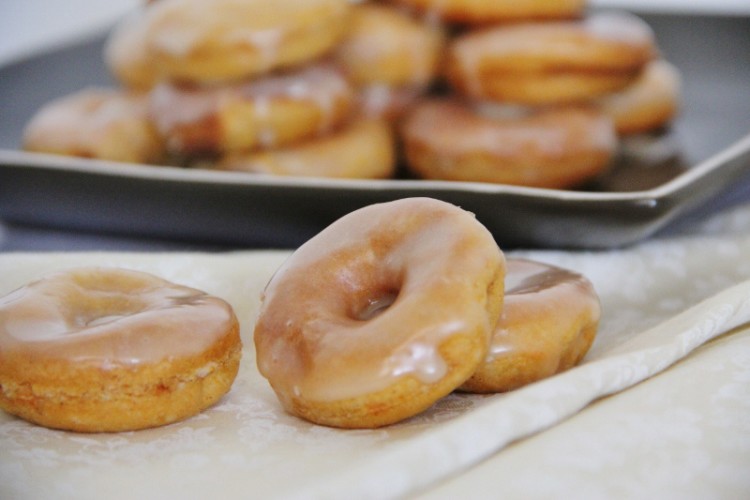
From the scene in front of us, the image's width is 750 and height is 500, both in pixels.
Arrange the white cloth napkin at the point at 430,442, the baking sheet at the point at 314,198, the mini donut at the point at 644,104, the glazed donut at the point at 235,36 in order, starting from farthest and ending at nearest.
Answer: the mini donut at the point at 644,104 → the glazed donut at the point at 235,36 → the baking sheet at the point at 314,198 → the white cloth napkin at the point at 430,442

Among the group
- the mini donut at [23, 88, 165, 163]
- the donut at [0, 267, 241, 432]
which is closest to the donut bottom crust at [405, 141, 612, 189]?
the mini donut at [23, 88, 165, 163]

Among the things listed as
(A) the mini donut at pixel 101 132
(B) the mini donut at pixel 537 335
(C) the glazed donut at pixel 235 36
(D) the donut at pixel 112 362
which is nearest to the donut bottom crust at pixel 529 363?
(B) the mini donut at pixel 537 335

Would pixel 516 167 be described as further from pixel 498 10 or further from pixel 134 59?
pixel 134 59

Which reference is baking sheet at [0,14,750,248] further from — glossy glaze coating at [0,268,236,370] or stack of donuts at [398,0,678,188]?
glossy glaze coating at [0,268,236,370]

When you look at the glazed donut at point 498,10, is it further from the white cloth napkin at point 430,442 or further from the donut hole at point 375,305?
the donut hole at point 375,305

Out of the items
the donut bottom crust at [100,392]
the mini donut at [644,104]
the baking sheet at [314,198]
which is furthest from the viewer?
the mini donut at [644,104]
